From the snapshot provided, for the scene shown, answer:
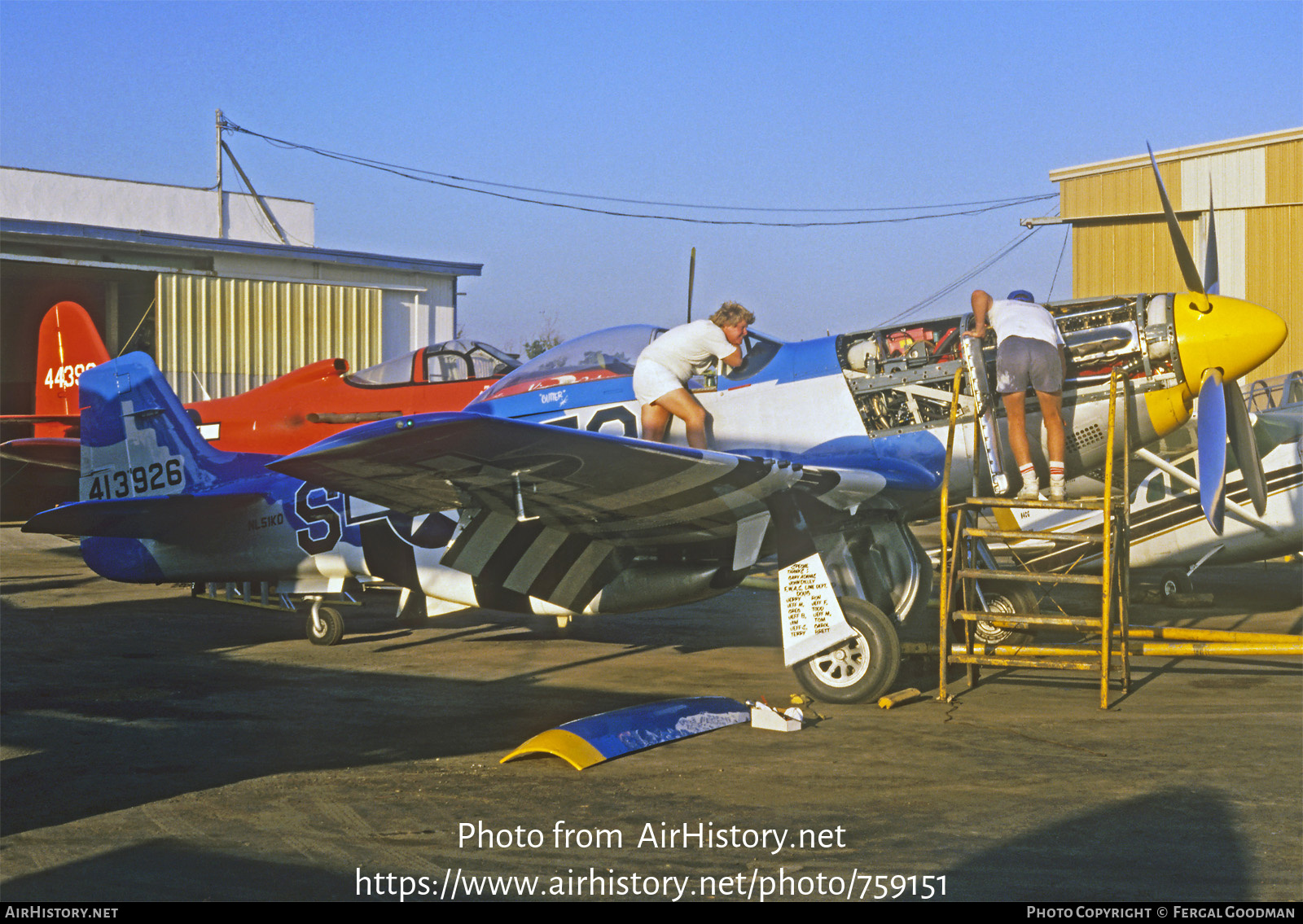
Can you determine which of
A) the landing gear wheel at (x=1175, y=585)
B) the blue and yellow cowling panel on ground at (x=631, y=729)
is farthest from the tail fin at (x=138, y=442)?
the landing gear wheel at (x=1175, y=585)

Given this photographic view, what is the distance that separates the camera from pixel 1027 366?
7.12m

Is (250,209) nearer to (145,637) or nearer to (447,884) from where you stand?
(145,637)

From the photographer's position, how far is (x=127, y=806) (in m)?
5.05

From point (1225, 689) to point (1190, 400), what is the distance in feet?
6.54

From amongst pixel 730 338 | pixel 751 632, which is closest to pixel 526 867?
pixel 730 338

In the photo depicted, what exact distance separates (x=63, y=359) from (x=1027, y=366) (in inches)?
598

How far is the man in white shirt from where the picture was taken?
746 cm

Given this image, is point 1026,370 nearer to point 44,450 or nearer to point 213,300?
point 44,450

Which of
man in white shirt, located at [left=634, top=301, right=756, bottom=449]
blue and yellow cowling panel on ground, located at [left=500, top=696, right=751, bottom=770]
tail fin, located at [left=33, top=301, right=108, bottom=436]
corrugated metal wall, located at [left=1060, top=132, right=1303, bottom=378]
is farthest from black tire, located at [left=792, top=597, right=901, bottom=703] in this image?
corrugated metal wall, located at [left=1060, top=132, right=1303, bottom=378]

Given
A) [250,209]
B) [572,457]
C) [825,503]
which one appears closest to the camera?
[572,457]

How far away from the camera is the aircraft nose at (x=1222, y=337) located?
285 inches

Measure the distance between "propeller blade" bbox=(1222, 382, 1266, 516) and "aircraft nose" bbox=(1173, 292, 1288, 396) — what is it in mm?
777

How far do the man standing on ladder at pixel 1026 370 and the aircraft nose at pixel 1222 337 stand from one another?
807 mm

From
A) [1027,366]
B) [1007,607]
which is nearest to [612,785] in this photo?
[1027,366]
